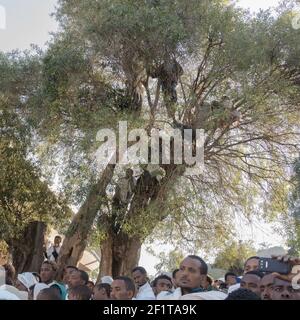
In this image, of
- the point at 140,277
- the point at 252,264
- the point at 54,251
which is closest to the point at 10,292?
the point at 140,277

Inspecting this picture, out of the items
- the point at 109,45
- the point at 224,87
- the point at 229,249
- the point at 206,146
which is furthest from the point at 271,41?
the point at 229,249

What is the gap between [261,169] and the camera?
502 inches

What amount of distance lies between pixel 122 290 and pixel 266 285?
53.4 inches

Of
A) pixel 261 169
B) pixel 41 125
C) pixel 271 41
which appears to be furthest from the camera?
pixel 261 169

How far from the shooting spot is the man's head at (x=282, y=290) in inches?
171

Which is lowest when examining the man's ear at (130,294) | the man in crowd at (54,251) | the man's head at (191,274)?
the man's ear at (130,294)

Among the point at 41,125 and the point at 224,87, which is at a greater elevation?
the point at 224,87

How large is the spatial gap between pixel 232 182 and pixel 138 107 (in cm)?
310

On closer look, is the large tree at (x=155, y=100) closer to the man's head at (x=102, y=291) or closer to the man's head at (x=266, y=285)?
the man's head at (x=102, y=291)

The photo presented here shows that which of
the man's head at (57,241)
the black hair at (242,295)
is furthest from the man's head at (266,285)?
the man's head at (57,241)

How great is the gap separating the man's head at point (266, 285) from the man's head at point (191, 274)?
0.53 meters

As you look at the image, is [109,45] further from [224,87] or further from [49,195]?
[49,195]

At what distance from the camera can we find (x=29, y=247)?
1269 cm
